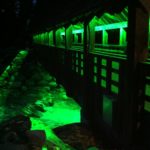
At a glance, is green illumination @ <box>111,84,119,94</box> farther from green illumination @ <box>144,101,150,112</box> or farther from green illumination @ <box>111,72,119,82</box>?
green illumination @ <box>144,101,150,112</box>

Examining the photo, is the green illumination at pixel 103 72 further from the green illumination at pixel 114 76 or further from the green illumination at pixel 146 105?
the green illumination at pixel 146 105

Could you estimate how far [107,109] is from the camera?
7.16m

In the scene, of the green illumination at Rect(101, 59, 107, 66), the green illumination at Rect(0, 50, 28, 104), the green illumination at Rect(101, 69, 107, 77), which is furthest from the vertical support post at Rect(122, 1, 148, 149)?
the green illumination at Rect(0, 50, 28, 104)

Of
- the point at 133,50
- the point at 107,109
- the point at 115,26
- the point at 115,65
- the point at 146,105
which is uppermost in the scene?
the point at 115,26

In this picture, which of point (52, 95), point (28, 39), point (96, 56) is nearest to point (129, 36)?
point (96, 56)

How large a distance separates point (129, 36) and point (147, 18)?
53 centimetres

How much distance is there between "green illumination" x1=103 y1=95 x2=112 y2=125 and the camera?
693 cm

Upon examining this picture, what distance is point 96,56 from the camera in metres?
7.97

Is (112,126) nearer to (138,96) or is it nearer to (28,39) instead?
(138,96)

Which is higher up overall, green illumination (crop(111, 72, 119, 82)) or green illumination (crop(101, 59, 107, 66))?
green illumination (crop(101, 59, 107, 66))

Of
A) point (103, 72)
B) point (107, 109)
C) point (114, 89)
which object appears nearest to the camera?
point (114, 89)

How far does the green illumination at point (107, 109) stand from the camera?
6.93m

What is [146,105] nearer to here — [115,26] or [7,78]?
[115,26]

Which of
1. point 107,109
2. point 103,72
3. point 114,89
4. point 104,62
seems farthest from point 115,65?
point 107,109
